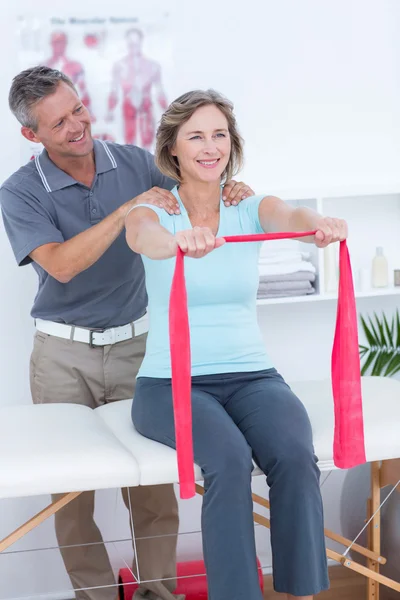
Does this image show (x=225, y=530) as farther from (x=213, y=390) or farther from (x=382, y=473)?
(x=382, y=473)

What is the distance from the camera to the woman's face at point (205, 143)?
2.29m

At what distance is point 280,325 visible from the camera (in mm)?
3314

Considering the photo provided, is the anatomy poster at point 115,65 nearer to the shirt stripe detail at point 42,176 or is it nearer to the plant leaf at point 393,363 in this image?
the shirt stripe detail at point 42,176

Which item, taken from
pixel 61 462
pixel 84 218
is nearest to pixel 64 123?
pixel 84 218

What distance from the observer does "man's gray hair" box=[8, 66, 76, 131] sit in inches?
98.4

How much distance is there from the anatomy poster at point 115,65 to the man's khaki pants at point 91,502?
0.79 metres

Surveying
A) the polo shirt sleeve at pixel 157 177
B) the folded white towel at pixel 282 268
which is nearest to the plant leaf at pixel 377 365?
the folded white towel at pixel 282 268

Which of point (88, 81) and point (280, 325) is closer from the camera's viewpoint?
point (88, 81)

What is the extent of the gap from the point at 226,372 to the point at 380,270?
1.21 metres

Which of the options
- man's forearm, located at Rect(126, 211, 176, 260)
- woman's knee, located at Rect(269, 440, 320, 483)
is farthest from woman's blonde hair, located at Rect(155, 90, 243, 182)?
woman's knee, located at Rect(269, 440, 320, 483)

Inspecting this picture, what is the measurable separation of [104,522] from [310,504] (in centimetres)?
153

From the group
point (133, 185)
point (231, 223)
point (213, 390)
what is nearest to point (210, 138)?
point (231, 223)

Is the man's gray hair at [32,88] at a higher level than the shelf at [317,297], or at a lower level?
higher

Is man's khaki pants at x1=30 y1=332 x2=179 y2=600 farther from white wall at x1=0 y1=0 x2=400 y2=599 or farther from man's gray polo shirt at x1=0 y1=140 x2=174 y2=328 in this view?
white wall at x1=0 y1=0 x2=400 y2=599
